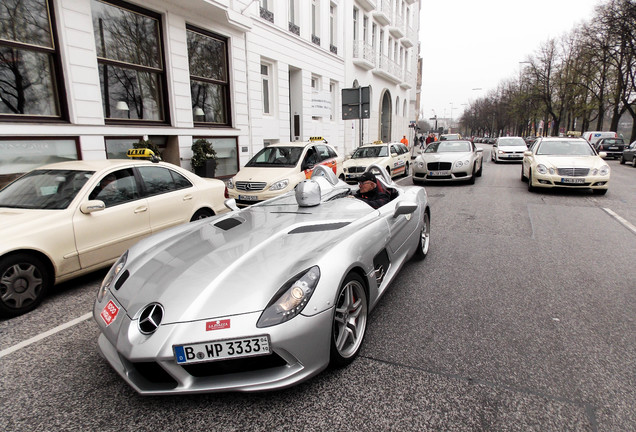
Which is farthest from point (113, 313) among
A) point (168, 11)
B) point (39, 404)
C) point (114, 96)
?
point (168, 11)

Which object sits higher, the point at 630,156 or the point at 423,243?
the point at 630,156

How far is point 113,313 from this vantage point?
230 cm

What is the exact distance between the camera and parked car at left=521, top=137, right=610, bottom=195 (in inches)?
367

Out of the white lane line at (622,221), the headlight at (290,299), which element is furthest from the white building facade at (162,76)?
the white lane line at (622,221)

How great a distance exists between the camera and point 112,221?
14.1 ft

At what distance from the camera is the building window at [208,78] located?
39.2 ft

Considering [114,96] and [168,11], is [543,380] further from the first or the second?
[168,11]

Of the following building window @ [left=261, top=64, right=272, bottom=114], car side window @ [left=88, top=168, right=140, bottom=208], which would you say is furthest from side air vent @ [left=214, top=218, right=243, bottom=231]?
building window @ [left=261, top=64, right=272, bottom=114]

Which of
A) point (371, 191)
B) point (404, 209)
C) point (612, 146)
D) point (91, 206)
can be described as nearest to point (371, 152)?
point (371, 191)

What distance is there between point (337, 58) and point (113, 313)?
20.8 metres

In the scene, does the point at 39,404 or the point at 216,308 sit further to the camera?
the point at 39,404

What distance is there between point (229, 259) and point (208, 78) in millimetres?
11556

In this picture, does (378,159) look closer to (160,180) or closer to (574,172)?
(574,172)

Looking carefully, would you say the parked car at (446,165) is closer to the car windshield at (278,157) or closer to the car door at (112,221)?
the car windshield at (278,157)
